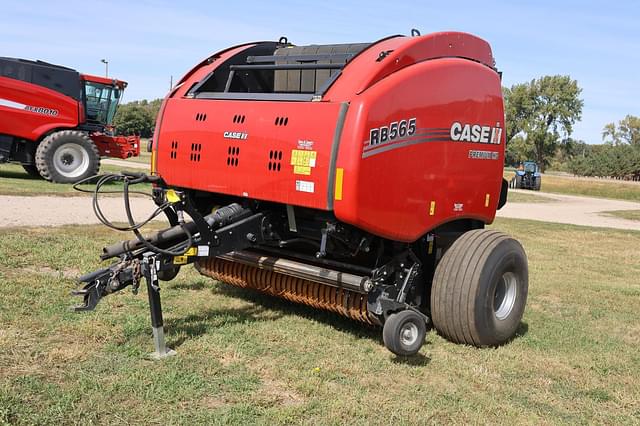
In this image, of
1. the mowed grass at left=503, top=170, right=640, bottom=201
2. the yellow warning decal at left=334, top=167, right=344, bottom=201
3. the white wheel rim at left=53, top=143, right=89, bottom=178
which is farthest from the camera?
the mowed grass at left=503, top=170, right=640, bottom=201

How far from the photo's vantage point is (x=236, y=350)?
482 cm

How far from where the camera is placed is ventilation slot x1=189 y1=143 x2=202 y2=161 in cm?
547

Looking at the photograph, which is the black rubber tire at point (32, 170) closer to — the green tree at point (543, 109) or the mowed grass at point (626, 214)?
the mowed grass at point (626, 214)

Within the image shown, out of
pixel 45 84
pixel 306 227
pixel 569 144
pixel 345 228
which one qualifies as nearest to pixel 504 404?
pixel 345 228

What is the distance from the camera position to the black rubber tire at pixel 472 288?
5184 millimetres

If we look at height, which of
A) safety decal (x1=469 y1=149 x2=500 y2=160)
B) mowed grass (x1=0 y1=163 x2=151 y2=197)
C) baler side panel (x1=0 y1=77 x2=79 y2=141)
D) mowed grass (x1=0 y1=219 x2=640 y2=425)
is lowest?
mowed grass (x1=0 y1=219 x2=640 y2=425)

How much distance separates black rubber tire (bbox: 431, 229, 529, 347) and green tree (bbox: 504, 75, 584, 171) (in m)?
77.4

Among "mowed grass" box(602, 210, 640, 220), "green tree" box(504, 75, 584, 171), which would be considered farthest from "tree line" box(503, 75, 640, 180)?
"mowed grass" box(602, 210, 640, 220)

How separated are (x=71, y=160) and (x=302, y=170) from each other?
13.1 metres

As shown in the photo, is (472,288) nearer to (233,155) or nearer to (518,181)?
(233,155)

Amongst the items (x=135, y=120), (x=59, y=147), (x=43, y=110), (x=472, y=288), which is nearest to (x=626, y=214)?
(x=59, y=147)

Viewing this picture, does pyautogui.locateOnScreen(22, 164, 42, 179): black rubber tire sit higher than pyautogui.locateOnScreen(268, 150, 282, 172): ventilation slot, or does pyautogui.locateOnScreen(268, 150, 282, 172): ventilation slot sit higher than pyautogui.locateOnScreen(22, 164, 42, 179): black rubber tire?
pyautogui.locateOnScreen(268, 150, 282, 172): ventilation slot

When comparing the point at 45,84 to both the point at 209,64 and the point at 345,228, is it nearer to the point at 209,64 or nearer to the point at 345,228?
the point at 209,64

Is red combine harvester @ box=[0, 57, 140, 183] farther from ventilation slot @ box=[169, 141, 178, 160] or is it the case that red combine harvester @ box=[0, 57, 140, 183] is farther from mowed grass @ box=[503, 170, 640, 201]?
mowed grass @ box=[503, 170, 640, 201]
